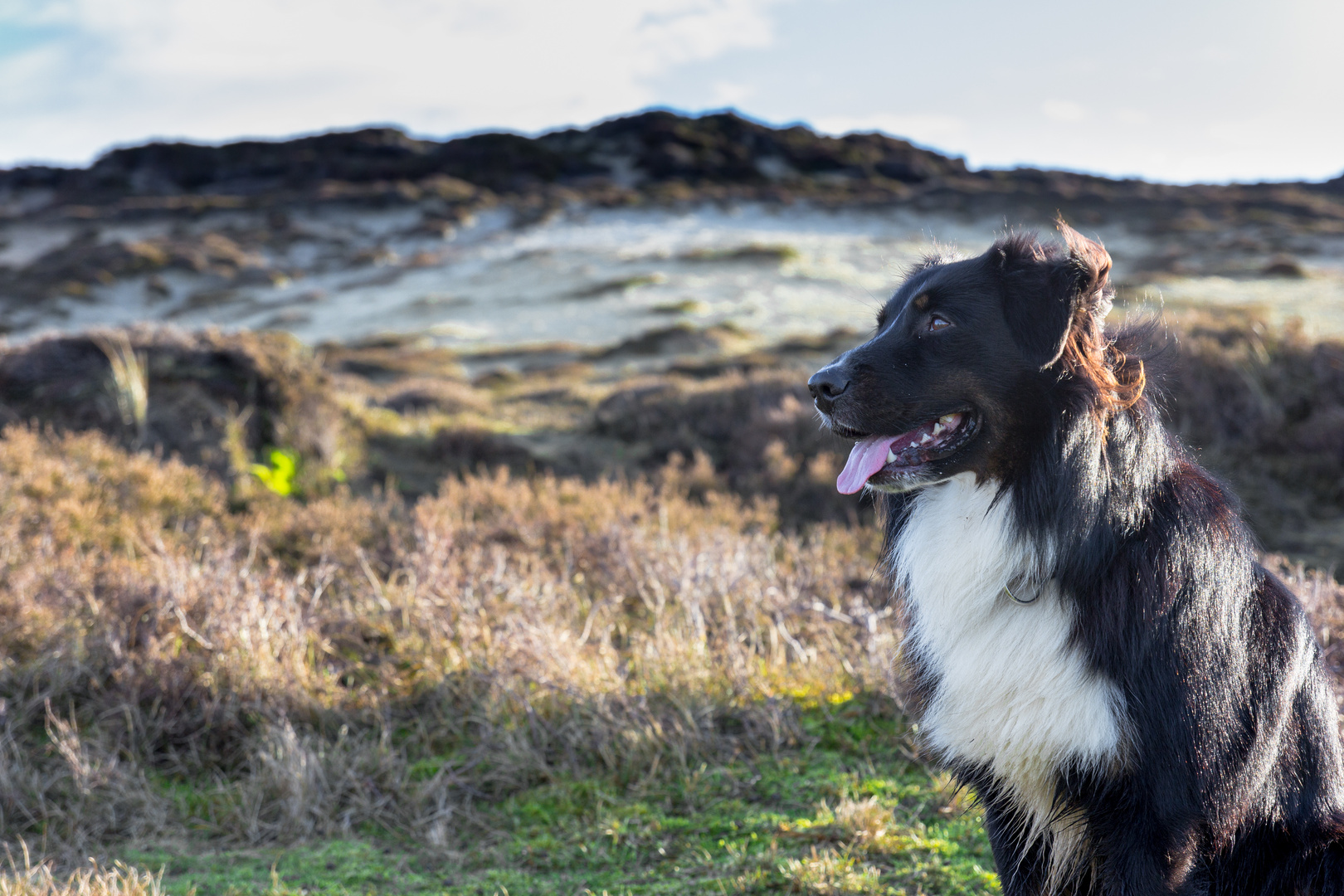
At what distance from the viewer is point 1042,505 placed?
2.09 meters

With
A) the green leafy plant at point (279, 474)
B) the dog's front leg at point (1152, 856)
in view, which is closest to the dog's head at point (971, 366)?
the dog's front leg at point (1152, 856)

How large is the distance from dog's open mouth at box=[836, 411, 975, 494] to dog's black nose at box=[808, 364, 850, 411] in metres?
0.15

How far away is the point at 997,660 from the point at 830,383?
793 millimetres

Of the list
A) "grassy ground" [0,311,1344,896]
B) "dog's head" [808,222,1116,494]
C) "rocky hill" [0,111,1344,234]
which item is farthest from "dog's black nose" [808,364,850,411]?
"rocky hill" [0,111,1344,234]

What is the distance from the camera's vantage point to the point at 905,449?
2.25 meters

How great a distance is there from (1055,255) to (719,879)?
7.32 ft

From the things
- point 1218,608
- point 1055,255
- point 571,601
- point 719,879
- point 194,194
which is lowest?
point 719,879

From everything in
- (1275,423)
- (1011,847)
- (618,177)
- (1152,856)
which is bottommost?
(1011,847)

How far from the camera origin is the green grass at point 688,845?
300cm

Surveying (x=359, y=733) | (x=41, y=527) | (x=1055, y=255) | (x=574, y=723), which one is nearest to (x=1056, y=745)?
(x=1055, y=255)

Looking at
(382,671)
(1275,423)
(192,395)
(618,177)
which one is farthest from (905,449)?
(618,177)

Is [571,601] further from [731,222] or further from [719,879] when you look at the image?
[731,222]

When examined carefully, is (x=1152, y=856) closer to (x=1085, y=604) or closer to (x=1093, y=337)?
(x=1085, y=604)

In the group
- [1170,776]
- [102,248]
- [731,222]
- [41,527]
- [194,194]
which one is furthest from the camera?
[194,194]
